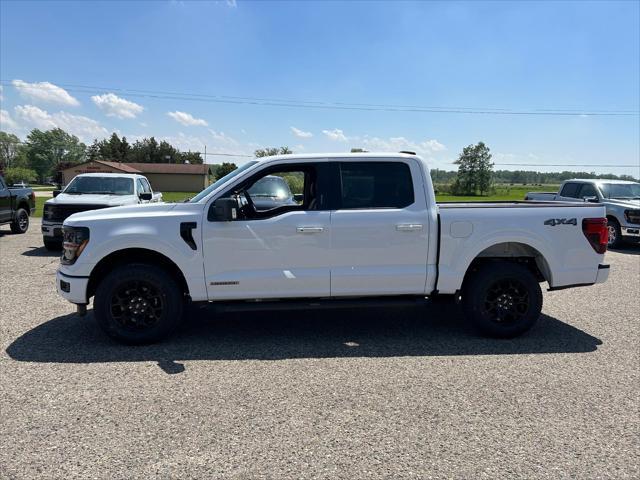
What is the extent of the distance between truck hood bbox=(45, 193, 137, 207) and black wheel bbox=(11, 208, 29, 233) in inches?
160

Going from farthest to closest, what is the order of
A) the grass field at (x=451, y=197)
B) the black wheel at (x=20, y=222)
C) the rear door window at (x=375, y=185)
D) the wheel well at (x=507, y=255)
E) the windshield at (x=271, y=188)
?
the grass field at (x=451, y=197) → the black wheel at (x=20, y=222) → the windshield at (x=271, y=188) → the wheel well at (x=507, y=255) → the rear door window at (x=375, y=185)

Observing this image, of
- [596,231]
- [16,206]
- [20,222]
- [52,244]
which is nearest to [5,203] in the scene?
[16,206]

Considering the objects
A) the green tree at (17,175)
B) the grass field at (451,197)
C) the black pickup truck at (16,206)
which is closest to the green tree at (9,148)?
the green tree at (17,175)

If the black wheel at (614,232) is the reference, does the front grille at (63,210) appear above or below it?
above

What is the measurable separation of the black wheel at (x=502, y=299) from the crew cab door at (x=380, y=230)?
0.62 m

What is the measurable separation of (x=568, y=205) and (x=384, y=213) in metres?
2.23

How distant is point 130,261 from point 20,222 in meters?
11.8

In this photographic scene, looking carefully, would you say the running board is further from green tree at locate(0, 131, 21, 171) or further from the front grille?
green tree at locate(0, 131, 21, 171)

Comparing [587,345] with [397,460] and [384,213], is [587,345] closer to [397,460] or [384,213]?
[384,213]

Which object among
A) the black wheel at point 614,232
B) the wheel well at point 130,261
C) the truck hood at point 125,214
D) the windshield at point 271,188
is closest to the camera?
the truck hood at point 125,214

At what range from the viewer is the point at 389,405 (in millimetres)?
3496

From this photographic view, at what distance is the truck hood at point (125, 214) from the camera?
4.63 metres

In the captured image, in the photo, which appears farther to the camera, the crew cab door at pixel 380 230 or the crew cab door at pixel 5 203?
the crew cab door at pixel 5 203

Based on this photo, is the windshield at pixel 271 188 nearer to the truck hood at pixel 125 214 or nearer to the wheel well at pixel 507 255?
the truck hood at pixel 125 214
